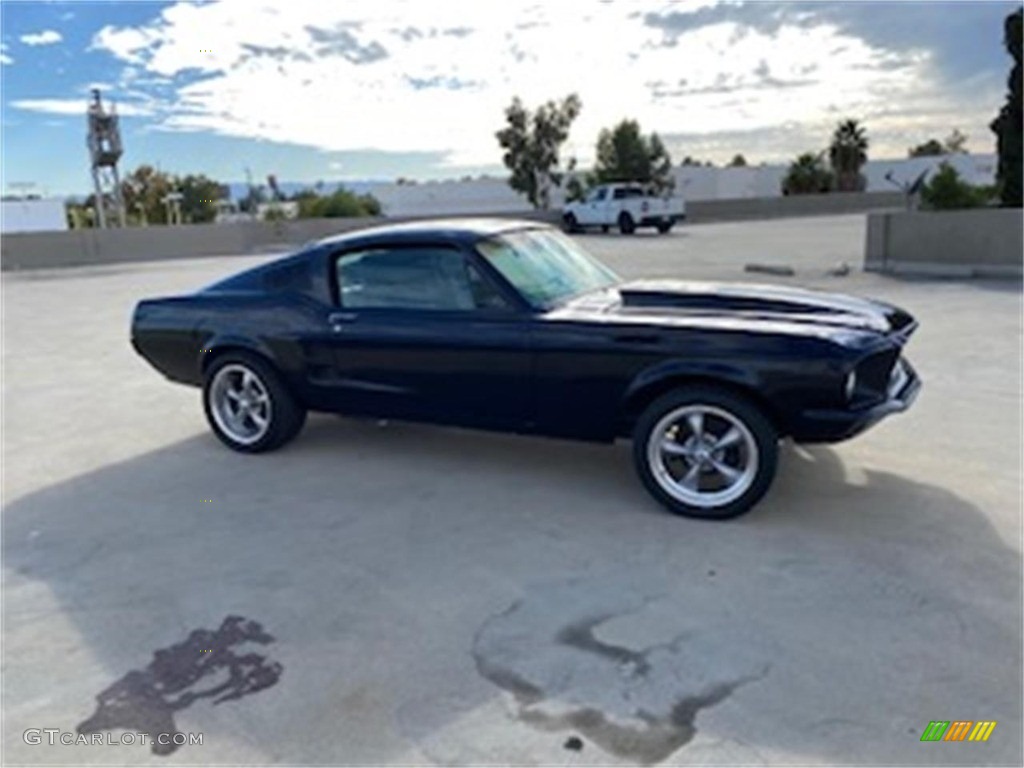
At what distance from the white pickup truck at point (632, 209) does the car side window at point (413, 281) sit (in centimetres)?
2482

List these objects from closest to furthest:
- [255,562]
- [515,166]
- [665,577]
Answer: [665,577]
[255,562]
[515,166]

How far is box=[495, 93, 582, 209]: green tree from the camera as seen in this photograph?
41.2 metres

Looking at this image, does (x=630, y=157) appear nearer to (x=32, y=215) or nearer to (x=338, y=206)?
(x=338, y=206)

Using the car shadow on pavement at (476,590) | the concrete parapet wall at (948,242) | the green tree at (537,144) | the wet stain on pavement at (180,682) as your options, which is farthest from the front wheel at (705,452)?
the green tree at (537,144)

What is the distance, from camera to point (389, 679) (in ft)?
9.76

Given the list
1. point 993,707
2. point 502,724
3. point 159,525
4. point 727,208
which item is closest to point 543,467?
point 159,525

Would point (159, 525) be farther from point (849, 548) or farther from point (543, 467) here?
point (849, 548)

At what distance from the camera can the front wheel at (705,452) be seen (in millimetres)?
4090

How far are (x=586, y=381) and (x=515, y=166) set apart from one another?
39.3m

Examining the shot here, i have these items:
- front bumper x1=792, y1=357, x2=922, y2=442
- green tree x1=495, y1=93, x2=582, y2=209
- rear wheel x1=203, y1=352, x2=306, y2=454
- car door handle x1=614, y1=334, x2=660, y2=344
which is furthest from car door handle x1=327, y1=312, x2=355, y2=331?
green tree x1=495, y1=93, x2=582, y2=209

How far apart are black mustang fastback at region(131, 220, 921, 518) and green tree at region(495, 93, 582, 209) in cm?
3761

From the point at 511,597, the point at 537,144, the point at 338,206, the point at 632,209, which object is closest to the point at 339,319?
the point at 511,597

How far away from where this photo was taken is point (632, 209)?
29016 millimetres

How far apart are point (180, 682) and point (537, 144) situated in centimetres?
4094
